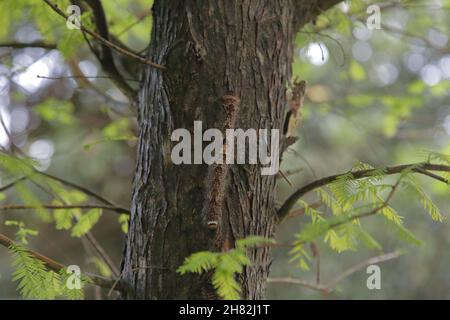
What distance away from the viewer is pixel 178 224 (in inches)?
55.2

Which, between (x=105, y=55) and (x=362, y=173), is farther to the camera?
(x=105, y=55)

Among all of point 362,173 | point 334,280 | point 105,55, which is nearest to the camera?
point 362,173

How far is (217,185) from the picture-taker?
141 cm

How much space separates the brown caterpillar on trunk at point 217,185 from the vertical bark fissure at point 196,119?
0.02 metres

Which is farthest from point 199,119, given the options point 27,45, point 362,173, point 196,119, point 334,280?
point 334,280

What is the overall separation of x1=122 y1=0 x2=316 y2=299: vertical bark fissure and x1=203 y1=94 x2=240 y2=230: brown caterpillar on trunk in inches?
0.6

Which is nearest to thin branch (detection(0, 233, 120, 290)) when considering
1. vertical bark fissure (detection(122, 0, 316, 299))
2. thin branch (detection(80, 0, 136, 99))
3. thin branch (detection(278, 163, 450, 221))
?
vertical bark fissure (detection(122, 0, 316, 299))

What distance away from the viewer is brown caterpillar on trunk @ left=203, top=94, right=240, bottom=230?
4.56 feet

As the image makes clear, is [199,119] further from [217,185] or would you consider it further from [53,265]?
[53,265]

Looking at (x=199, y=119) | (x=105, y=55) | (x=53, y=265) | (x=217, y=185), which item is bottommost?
(x=53, y=265)

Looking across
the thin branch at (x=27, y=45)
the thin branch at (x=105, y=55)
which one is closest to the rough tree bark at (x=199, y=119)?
the thin branch at (x=105, y=55)

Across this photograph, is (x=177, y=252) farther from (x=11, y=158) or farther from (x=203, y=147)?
(x=11, y=158)
